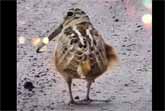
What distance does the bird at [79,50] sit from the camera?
1.72 m

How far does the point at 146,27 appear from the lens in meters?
1.78

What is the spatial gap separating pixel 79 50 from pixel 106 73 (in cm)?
14

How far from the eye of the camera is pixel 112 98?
1.76 metres

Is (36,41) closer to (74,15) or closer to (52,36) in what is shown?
(52,36)

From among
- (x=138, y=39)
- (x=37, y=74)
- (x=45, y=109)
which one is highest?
(x=138, y=39)

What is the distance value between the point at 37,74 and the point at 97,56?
227mm

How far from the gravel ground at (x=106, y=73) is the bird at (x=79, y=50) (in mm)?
20

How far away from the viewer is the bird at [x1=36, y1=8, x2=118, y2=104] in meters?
1.72

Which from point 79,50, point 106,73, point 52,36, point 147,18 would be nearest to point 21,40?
point 52,36

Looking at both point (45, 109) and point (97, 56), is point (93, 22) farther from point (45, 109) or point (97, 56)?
point (45, 109)

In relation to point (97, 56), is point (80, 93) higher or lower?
lower

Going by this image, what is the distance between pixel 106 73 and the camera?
1762mm

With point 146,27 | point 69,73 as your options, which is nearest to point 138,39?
point 146,27

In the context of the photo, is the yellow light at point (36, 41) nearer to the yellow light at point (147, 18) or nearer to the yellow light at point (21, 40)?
the yellow light at point (21, 40)
